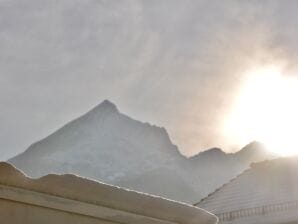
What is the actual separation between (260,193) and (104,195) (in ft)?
54.8

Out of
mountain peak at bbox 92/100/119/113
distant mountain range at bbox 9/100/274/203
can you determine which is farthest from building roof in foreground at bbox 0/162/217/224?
mountain peak at bbox 92/100/119/113

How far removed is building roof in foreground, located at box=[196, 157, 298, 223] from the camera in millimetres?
18500

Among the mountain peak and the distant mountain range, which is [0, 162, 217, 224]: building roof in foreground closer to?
the distant mountain range

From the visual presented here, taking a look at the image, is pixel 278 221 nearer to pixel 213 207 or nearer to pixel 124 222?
pixel 213 207

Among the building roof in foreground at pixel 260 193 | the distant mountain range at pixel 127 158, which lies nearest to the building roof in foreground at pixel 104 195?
the building roof in foreground at pixel 260 193

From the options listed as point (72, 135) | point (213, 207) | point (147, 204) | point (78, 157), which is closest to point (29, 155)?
point (78, 157)

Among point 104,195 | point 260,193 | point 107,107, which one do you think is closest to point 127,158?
point 107,107

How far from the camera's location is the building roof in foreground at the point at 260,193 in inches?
728

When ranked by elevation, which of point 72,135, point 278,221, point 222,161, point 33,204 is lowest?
point 33,204

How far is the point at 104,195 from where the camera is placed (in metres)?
3.67

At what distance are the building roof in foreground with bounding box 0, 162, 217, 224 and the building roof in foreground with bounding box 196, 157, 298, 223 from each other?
13.8 metres

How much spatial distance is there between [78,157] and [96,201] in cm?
13883

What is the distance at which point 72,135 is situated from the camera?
154m

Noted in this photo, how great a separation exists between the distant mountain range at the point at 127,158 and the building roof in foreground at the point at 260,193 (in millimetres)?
62348
